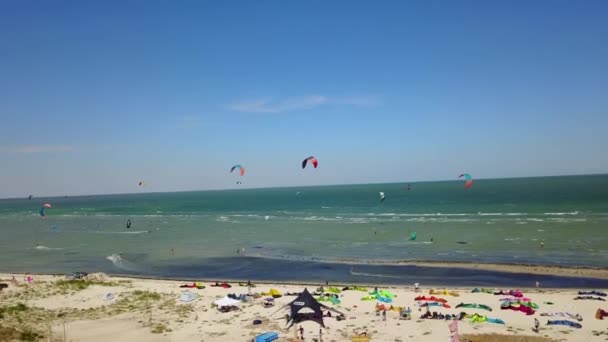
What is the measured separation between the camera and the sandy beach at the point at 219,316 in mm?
18078

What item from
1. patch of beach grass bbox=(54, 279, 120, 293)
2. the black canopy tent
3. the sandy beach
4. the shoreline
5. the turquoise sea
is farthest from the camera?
the turquoise sea

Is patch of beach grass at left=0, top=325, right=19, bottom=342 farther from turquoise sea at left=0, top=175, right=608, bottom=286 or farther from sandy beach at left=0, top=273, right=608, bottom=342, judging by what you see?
turquoise sea at left=0, top=175, right=608, bottom=286

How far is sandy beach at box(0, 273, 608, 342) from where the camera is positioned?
712 inches

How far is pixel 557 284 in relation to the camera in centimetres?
2766

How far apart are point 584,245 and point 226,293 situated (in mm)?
32640

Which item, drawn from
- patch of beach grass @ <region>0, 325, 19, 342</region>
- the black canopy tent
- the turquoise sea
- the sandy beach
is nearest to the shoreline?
the turquoise sea

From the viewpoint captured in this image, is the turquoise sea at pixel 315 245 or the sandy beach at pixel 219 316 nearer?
the sandy beach at pixel 219 316

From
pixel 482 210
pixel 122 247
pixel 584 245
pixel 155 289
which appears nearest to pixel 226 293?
pixel 155 289

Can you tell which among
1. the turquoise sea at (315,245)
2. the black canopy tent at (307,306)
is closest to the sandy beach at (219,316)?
the black canopy tent at (307,306)

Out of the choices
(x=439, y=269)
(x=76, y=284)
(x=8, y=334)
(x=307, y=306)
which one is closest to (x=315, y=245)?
(x=439, y=269)

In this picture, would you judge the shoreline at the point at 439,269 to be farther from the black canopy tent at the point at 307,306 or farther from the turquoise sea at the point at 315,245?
the black canopy tent at the point at 307,306

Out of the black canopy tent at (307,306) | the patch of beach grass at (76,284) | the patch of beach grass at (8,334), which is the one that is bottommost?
the patch of beach grass at (76,284)

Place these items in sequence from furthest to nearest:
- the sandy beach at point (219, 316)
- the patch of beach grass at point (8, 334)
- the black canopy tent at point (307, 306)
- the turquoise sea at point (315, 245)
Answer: the turquoise sea at point (315, 245), the sandy beach at point (219, 316), the black canopy tent at point (307, 306), the patch of beach grass at point (8, 334)

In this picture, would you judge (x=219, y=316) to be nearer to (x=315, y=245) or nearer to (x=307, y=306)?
(x=307, y=306)
